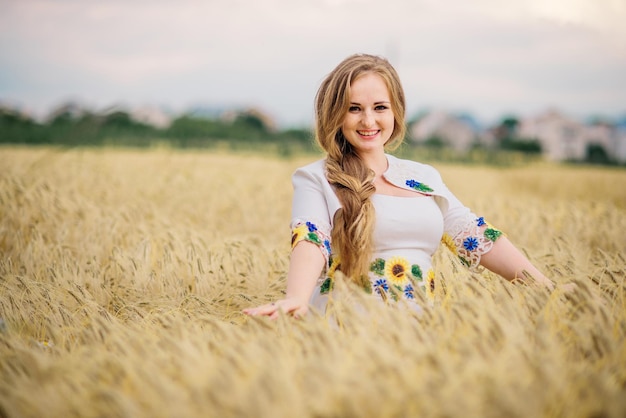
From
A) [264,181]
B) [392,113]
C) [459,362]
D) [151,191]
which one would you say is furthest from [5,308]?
[264,181]

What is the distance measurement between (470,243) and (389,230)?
0.46 m

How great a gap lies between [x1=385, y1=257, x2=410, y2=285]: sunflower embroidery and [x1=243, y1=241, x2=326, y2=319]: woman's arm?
0.30 meters

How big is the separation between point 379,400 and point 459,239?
4.72ft

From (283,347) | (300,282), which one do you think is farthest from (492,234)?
(283,347)

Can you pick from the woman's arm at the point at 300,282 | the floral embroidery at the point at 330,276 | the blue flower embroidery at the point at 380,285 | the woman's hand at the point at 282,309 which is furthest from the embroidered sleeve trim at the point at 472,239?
the woman's hand at the point at 282,309

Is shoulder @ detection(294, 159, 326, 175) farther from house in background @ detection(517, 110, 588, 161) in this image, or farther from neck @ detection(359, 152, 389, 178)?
house in background @ detection(517, 110, 588, 161)

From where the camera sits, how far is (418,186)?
2.62 metres

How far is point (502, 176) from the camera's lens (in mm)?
16875

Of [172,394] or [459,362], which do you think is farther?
[459,362]

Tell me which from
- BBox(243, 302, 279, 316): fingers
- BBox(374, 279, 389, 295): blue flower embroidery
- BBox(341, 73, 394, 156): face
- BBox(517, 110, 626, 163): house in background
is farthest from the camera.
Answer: BBox(517, 110, 626, 163): house in background

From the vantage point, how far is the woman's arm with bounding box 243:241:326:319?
2068mm

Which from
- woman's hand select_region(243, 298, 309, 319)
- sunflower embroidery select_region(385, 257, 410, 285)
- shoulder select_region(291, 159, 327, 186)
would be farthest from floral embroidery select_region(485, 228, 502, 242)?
woman's hand select_region(243, 298, 309, 319)

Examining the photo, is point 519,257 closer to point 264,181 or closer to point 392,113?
point 392,113

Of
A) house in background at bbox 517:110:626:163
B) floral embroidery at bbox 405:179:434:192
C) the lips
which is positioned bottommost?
house in background at bbox 517:110:626:163
